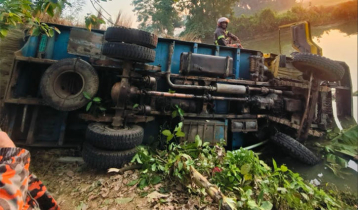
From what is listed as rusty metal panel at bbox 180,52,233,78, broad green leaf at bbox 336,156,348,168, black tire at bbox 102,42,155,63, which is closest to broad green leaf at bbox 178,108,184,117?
rusty metal panel at bbox 180,52,233,78

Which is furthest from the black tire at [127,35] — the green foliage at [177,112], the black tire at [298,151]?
the black tire at [298,151]

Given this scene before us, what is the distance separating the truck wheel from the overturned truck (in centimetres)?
1

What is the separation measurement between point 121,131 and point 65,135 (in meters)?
1.52

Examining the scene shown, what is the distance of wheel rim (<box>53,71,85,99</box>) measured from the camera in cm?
308

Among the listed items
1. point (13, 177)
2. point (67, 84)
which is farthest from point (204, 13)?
point (13, 177)

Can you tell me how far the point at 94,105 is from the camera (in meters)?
3.19

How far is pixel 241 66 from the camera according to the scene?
449cm

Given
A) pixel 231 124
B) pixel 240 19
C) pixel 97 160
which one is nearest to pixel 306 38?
pixel 231 124

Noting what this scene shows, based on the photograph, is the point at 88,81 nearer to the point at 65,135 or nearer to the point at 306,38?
Answer: the point at 65,135

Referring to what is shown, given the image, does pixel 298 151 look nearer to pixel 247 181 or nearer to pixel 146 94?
pixel 247 181

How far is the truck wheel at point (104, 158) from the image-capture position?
264cm

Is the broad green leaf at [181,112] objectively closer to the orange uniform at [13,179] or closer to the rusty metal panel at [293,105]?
the rusty metal panel at [293,105]

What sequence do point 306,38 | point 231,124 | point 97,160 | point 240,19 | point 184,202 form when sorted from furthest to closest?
point 240,19 < point 306,38 < point 231,124 < point 97,160 < point 184,202

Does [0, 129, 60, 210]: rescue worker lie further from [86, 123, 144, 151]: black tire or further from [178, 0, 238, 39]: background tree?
[178, 0, 238, 39]: background tree
